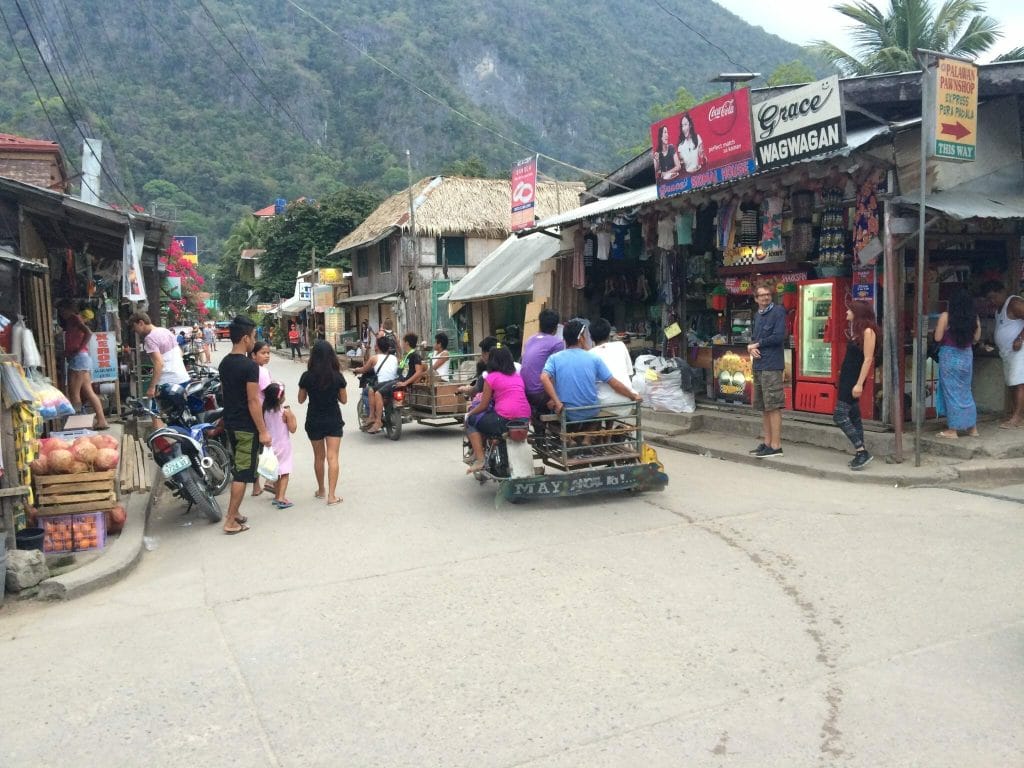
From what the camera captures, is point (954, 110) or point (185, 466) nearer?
point (185, 466)

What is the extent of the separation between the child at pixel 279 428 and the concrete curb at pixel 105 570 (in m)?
1.27

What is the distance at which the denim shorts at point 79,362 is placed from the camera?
476 inches

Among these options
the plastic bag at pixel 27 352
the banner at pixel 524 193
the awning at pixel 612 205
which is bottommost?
the plastic bag at pixel 27 352

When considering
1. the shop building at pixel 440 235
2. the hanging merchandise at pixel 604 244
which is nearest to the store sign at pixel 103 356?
the hanging merchandise at pixel 604 244

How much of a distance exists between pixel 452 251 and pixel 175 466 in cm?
2537

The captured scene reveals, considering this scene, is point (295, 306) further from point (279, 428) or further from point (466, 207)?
point (279, 428)

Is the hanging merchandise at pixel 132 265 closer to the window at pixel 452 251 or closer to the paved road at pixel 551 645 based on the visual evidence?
the paved road at pixel 551 645

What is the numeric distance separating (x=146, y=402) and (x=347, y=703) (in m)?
8.98

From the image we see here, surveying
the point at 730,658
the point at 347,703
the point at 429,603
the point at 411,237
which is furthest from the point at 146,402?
the point at 411,237

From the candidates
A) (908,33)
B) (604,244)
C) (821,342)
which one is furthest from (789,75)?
(821,342)

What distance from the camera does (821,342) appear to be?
1059 cm

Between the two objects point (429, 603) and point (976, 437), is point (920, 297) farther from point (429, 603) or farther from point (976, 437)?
point (429, 603)

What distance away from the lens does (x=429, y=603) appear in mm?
5203

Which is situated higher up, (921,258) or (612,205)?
(612,205)
